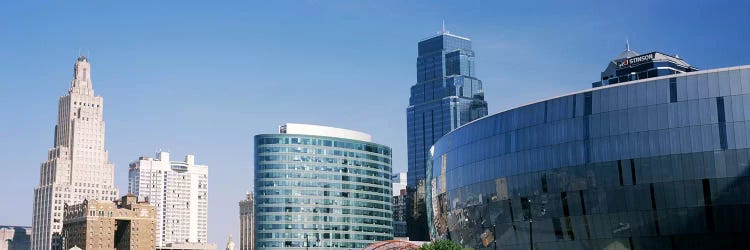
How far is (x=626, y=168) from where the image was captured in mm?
95375

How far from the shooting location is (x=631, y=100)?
9656cm

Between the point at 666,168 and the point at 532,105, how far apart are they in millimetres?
19998

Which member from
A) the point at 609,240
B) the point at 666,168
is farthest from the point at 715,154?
the point at 609,240

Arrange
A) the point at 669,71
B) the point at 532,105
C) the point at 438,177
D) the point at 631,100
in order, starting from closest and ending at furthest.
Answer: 1. the point at 631,100
2. the point at 532,105
3. the point at 438,177
4. the point at 669,71

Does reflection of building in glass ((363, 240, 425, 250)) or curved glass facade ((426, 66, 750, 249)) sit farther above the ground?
curved glass facade ((426, 66, 750, 249))

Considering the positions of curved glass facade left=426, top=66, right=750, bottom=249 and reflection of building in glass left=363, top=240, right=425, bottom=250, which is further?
reflection of building in glass left=363, top=240, right=425, bottom=250

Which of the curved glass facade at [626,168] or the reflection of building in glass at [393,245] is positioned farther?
the reflection of building in glass at [393,245]

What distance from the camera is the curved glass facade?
89.8m

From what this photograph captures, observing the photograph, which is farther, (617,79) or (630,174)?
(617,79)

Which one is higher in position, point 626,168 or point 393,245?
point 626,168

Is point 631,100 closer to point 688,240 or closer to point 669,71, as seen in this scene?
point 688,240

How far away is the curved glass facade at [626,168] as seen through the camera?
89.8 metres

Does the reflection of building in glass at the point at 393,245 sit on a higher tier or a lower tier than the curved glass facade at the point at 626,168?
lower

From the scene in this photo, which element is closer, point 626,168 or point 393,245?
point 626,168
